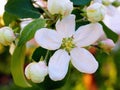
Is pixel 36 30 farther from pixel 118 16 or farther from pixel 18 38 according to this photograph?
pixel 118 16

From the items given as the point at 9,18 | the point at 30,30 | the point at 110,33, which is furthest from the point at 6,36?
the point at 110,33

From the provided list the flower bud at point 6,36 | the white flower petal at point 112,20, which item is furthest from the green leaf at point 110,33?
the flower bud at point 6,36

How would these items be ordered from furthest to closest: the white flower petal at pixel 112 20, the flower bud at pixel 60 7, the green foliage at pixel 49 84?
the white flower petal at pixel 112 20 → the green foliage at pixel 49 84 → the flower bud at pixel 60 7

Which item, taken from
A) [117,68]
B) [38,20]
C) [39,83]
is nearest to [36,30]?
[38,20]

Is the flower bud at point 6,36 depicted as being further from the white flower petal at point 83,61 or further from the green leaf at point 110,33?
the green leaf at point 110,33

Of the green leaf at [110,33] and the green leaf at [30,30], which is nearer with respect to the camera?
the green leaf at [30,30]

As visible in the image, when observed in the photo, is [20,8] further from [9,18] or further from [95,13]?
[95,13]

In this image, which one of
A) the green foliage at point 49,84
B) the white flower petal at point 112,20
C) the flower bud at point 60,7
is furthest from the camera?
the white flower petal at point 112,20
